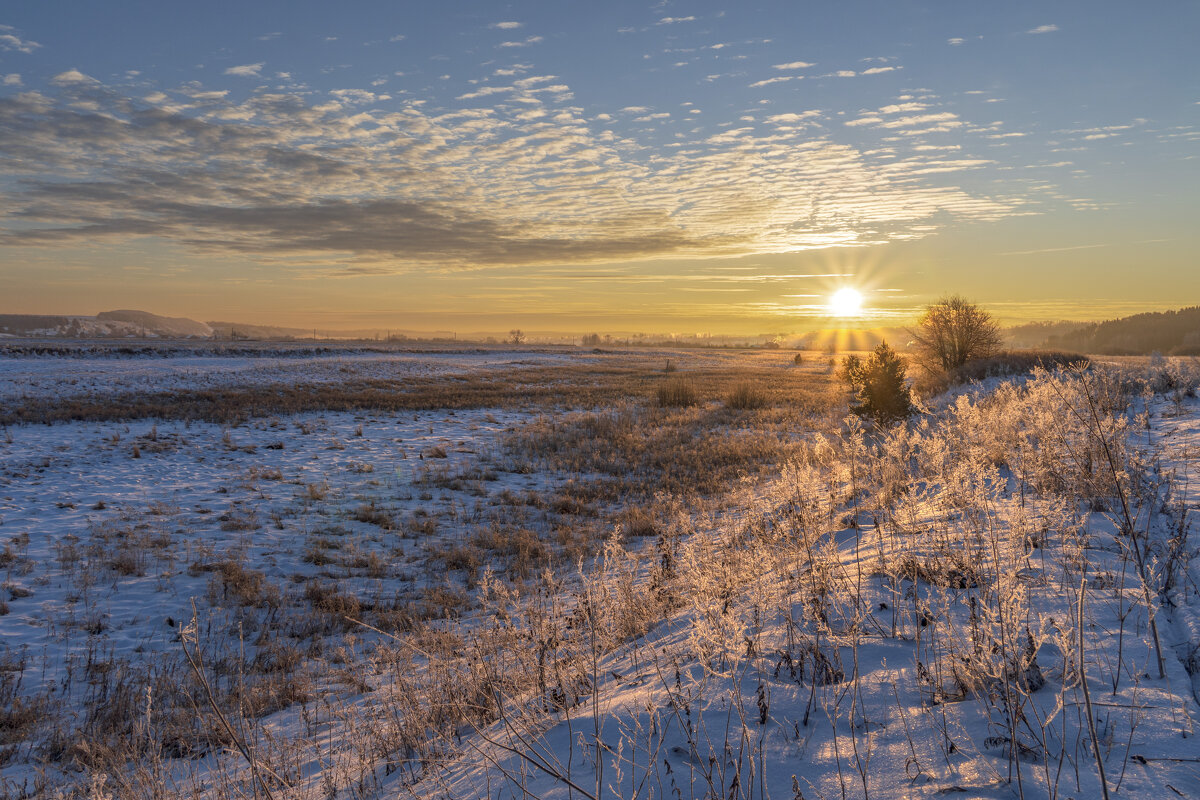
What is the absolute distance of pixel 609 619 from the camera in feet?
18.1

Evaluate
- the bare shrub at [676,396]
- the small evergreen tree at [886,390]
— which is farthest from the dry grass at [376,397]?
the small evergreen tree at [886,390]

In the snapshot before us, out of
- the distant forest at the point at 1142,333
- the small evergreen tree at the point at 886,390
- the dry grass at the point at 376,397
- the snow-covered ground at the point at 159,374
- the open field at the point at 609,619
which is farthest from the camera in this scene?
the distant forest at the point at 1142,333

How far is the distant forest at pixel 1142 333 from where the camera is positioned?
80500 mm

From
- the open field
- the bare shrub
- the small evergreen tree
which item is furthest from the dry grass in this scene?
the small evergreen tree

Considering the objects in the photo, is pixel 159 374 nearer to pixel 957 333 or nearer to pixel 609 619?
pixel 609 619

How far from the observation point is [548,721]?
3.73 metres

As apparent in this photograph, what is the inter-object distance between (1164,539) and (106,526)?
44.3 ft

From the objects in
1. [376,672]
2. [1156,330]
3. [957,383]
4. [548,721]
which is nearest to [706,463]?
[376,672]

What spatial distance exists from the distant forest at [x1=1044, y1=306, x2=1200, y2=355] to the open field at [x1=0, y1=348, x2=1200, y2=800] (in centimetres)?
8866

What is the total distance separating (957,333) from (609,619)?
27.8 m

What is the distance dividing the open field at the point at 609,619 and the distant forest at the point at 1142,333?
88.7 meters

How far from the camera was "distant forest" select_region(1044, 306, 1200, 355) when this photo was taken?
8050 cm

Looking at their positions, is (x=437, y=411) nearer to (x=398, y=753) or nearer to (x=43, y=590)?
(x=43, y=590)

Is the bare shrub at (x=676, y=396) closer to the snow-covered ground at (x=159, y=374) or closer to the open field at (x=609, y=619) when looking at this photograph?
the open field at (x=609, y=619)
